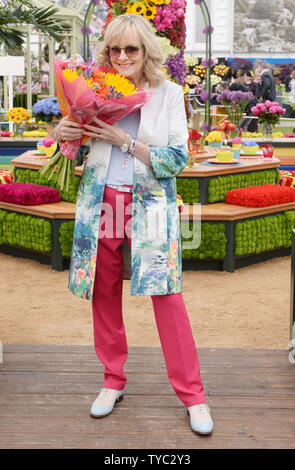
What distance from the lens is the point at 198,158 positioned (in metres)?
5.91

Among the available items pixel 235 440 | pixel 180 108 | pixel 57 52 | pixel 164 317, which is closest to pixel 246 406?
pixel 235 440

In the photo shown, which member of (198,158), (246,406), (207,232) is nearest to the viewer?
(246,406)

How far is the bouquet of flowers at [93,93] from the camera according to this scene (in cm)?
193

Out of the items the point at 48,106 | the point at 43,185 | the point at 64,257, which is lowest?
the point at 64,257

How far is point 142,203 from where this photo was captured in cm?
212

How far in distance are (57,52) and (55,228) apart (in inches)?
433

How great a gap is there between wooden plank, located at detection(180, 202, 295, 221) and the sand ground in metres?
0.45

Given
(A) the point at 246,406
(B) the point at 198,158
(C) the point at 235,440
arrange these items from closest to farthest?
(C) the point at 235,440 < (A) the point at 246,406 < (B) the point at 198,158

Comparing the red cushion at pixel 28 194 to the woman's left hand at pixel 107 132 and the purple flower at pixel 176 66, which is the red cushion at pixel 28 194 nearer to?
the purple flower at pixel 176 66

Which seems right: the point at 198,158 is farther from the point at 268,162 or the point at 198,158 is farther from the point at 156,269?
the point at 156,269

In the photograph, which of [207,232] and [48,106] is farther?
[48,106]

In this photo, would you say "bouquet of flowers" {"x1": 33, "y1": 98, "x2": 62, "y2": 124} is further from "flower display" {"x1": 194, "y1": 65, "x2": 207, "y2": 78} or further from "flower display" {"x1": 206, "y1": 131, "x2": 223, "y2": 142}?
"flower display" {"x1": 194, "y1": 65, "x2": 207, "y2": 78}

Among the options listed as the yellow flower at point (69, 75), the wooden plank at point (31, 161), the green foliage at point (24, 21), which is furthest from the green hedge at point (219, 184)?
the green foliage at point (24, 21)

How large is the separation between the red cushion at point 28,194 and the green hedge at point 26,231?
0.13m
